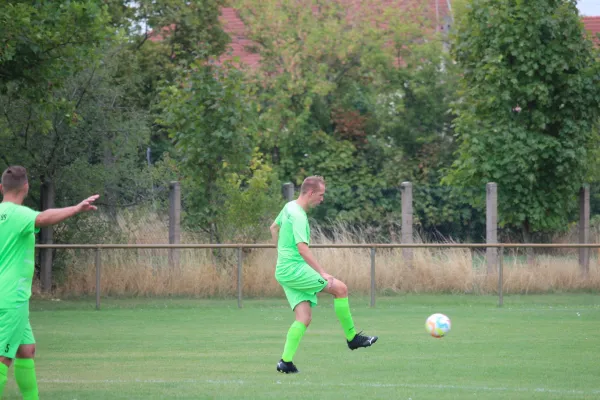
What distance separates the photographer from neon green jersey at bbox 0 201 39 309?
7.63 m

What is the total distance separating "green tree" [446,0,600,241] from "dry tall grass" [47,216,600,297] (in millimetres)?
1972

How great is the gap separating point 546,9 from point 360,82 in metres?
16.5

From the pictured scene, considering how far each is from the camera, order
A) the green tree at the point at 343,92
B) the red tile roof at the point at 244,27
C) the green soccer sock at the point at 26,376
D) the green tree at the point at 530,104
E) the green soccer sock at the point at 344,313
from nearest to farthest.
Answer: the green soccer sock at the point at 26,376
the green soccer sock at the point at 344,313
the green tree at the point at 530,104
the green tree at the point at 343,92
the red tile roof at the point at 244,27

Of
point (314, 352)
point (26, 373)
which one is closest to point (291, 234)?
point (314, 352)

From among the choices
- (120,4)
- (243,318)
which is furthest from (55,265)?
(120,4)

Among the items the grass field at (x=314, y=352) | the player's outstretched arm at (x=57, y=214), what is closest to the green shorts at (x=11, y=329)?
the player's outstretched arm at (x=57, y=214)

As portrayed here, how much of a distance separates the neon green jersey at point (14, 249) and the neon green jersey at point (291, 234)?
3.34 metres

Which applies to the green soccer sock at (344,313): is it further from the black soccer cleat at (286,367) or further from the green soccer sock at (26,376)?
the green soccer sock at (26,376)

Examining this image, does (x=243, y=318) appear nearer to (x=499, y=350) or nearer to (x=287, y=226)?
(x=499, y=350)

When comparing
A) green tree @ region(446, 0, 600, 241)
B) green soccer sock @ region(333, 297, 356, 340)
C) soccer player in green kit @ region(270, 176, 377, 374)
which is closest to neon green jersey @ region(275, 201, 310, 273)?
soccer player in green kit @ region(270, 176, 377, 374)

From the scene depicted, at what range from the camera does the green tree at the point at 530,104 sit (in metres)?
22.7

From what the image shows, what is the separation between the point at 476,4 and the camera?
2314 centimetres

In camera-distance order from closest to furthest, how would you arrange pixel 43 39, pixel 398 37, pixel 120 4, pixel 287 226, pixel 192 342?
pixel 287 226 < pixel 192 342 < pixel 43 39 < pixel 120 4 < pixel 398 37

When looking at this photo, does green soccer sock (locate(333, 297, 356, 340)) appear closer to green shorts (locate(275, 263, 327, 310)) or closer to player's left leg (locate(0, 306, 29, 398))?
green shorts (locate(275, 263, 327, 310))
